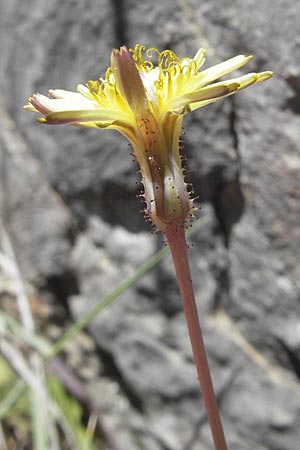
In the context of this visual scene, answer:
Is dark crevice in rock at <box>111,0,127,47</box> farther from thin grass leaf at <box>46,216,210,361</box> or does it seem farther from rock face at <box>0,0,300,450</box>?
thin grass leaf at <box>46,216,210,361</box>

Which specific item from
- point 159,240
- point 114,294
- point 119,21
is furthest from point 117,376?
point 119,21

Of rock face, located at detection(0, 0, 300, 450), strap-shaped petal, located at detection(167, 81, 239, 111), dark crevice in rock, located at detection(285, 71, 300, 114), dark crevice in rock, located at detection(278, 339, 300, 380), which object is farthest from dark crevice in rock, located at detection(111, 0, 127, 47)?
dark crevice in rock, located at detection(278, 339, 300, 380)

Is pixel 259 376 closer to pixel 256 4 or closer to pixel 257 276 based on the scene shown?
pixel 257 276

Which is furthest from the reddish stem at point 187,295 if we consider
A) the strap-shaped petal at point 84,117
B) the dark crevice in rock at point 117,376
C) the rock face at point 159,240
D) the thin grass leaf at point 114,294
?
the dark crevice in rock at point 117,376

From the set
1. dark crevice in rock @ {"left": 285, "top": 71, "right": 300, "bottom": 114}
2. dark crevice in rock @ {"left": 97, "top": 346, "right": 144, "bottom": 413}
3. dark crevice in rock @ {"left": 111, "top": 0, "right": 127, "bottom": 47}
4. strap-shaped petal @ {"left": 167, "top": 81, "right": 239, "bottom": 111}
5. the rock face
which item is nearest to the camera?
strap-shaped petal @ {"left": 167, "top": 81, "right": 239, "bottom": 111}

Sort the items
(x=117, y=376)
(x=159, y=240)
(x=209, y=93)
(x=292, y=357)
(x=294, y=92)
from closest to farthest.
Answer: (x=209, y=93), (x=294, y=92), (x=292, y=357), (x=159, y=240), (x=117, y=376)

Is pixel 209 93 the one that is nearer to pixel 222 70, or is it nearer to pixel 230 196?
pixel 222 70
